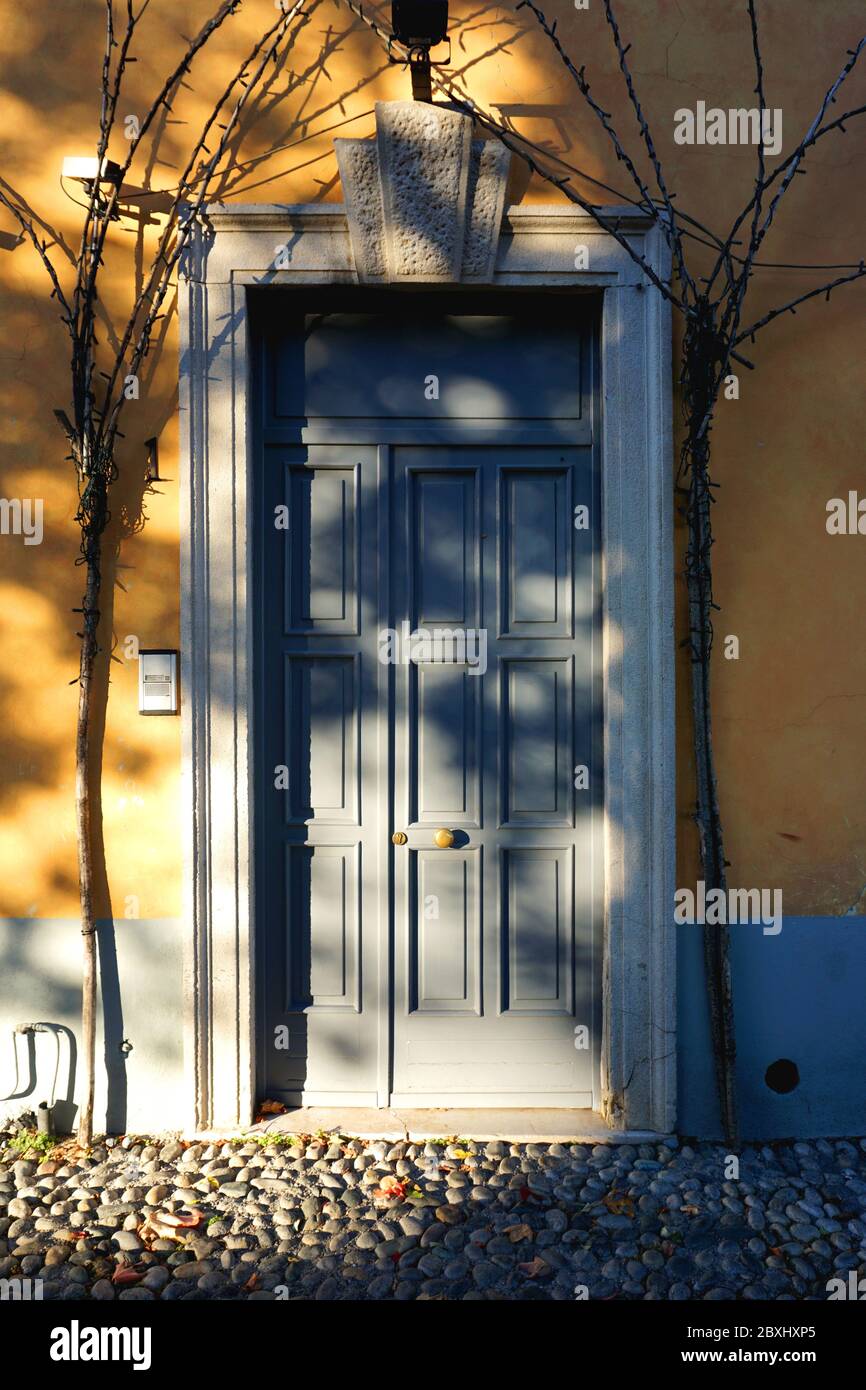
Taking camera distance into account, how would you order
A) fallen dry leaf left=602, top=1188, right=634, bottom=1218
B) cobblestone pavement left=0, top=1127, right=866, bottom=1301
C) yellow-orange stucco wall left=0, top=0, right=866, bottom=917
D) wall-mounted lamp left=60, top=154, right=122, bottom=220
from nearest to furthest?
cobblestone pavement left=0, top=1127, right=866, bottom=1301 < fallen dry leaf left=602, top=1188, right=634, bottom=1218 < wall-mounted lamp left=60, top=154, right=122, bottom=220 < yellow-orange stucco wall left=0, top=0, right=866, bottom=917

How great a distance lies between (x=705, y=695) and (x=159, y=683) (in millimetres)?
1991

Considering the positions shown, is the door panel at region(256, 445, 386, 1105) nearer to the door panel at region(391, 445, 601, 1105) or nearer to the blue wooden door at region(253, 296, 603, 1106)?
the blue wooden door at region(253, 296, 603, 1106)

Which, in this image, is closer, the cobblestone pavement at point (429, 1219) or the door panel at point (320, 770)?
the cobblestone pavement at point (429, 1219)

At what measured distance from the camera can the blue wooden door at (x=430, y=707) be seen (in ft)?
11.2

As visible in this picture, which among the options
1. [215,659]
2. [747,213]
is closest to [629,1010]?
[215,659]

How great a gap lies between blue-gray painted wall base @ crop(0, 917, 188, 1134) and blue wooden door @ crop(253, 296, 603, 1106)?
0.37 metres

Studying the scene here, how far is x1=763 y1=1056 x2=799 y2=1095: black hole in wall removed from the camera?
3.33 meters

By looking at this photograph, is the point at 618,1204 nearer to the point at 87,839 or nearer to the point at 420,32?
the point at 87,839

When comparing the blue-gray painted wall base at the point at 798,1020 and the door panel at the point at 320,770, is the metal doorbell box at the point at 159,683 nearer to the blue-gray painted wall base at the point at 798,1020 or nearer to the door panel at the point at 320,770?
the door panel at the point at 320,770

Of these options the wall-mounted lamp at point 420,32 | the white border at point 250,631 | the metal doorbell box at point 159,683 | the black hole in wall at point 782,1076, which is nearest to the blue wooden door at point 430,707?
the white border at point 250,631

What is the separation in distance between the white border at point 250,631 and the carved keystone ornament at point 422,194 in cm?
9

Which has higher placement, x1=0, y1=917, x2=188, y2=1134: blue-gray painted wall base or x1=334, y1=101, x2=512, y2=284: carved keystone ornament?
x1=334, y1=101, x2=512, y2=284: carved keystone ornament

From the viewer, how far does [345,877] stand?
343cm

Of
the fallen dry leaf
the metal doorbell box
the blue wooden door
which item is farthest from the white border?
the fallen dry leaf
